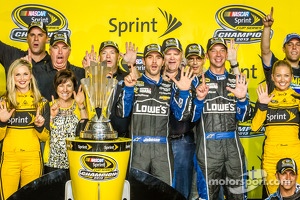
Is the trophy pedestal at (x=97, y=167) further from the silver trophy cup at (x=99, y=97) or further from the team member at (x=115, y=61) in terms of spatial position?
the team member at (x=115, y=61)

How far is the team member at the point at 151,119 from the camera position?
4.18 m

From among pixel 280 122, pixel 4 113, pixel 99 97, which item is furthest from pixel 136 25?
pixel 99 97

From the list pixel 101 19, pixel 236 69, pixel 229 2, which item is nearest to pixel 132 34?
pixel 101 19

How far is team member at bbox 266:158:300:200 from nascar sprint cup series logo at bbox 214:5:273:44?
1.86 metres

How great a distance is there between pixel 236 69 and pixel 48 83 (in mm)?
1643

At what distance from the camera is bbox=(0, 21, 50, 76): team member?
4973mm

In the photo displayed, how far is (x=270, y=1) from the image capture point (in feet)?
18.7

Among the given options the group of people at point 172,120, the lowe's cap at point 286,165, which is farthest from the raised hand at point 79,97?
the lowe's cap at point 286,165

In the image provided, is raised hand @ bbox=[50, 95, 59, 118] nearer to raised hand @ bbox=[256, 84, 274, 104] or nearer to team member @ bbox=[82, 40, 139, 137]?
team member @ bbox=[82, 40, 139, 137]

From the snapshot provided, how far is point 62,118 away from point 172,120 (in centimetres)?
99

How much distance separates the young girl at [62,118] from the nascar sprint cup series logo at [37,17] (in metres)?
1.46

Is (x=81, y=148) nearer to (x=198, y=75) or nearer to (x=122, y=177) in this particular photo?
(x=122, y=177)

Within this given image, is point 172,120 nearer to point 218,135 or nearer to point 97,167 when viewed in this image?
point 218,135

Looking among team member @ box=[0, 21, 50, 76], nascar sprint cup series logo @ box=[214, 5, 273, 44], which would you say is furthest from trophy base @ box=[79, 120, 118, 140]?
nascar sprint cup series logo @ box=[214, 5, 273, 44]
